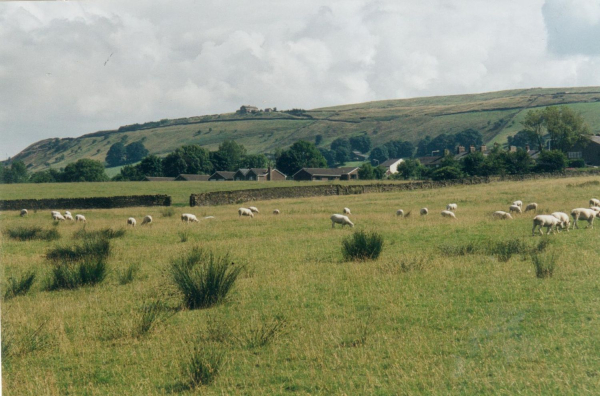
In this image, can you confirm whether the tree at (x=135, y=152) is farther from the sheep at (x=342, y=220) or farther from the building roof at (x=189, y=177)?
the sheep at (x=342, y=220)

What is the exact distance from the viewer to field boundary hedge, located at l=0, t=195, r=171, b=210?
4691cm

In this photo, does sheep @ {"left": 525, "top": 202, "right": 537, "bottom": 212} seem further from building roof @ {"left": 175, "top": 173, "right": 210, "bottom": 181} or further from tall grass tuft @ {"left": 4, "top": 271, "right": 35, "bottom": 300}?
building roof @ {"left": 175, "top": 173, "right": 210, "bottom": 181}

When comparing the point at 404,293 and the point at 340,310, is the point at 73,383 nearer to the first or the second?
the point at 340,310

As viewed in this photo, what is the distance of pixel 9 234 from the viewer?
80.8 ft

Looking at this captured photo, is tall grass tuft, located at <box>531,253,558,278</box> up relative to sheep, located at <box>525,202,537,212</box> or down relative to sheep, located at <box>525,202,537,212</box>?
down

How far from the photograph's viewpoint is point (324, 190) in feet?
189

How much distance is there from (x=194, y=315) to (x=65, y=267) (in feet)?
17.3

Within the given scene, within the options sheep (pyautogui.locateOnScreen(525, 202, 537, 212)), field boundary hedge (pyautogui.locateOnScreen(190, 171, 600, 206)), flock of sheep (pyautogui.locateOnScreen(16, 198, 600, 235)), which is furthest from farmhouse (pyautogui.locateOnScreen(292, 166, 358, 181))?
sheep (pyautogui.locateOnScreen(525, 202, 537, 212))

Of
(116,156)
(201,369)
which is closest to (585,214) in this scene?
(201,369)

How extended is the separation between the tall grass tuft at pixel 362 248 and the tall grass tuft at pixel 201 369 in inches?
319

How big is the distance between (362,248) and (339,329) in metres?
6.59

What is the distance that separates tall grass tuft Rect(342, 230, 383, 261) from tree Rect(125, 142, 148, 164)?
7155 inches

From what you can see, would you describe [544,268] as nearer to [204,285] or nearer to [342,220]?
[204,285]

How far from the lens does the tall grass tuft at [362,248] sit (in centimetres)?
1521
